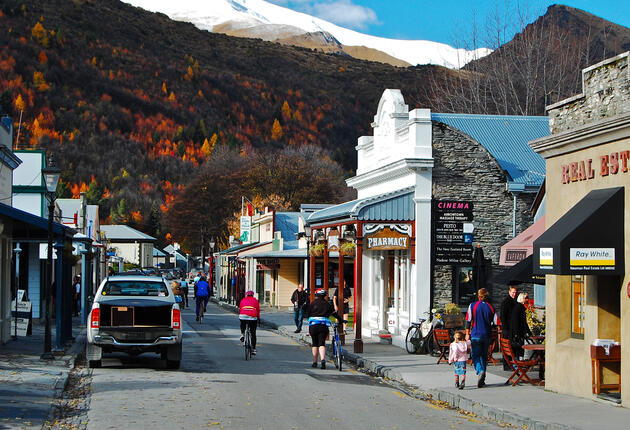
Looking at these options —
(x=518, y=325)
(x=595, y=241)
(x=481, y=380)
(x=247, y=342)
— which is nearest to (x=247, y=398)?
(x=481, y=380)

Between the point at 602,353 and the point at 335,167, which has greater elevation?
the point at 335,167

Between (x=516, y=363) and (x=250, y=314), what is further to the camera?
(x=250, y=314)

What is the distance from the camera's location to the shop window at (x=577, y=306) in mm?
15664

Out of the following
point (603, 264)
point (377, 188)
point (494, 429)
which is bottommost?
point (494, 429)

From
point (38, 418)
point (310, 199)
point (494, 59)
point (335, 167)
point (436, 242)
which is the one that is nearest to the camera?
point (38, 418)

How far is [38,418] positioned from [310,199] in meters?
68.8

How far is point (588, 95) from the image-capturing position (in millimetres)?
15344

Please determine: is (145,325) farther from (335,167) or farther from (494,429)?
(335,167)

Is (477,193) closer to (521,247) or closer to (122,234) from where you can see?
(521,247)

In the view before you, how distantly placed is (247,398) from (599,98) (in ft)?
24.5

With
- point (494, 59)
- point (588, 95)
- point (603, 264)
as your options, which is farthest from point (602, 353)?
point (494, 59)

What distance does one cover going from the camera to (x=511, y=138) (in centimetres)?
2888

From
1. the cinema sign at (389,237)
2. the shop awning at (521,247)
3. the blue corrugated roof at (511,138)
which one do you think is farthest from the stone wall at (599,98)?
the blue corrugated roof at (511,138)

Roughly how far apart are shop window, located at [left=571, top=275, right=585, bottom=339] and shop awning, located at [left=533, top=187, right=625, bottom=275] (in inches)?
60.8
